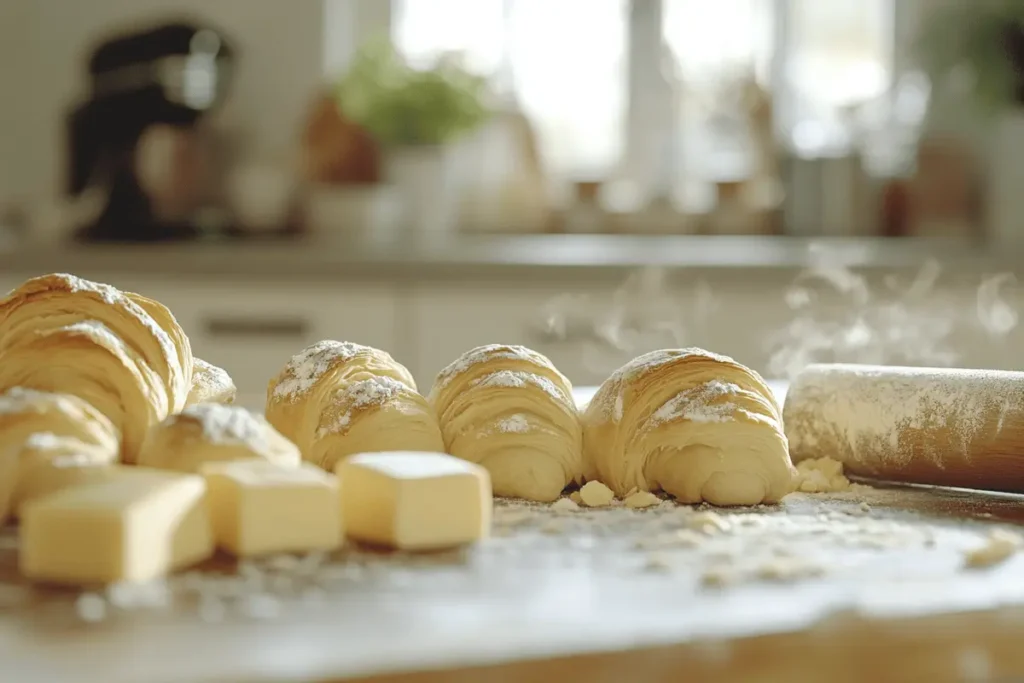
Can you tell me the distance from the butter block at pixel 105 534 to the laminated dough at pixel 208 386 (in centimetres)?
27

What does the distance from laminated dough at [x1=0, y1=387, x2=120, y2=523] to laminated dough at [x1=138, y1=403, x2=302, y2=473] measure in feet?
0.09

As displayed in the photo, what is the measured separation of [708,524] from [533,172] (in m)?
2.40

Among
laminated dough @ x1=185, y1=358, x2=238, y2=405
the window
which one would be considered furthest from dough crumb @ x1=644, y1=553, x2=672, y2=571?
the window

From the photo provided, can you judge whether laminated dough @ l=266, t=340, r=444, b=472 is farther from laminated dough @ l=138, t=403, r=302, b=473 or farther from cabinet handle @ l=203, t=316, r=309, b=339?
cabinet handle @ l=203, t=316, r=309, b=339

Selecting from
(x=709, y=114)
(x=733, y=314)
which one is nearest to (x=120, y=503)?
(x=733, y=314)

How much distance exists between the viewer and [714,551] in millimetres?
605

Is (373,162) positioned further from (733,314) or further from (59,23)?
(733,314)

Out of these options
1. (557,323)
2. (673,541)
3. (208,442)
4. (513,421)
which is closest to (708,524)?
(673,541)

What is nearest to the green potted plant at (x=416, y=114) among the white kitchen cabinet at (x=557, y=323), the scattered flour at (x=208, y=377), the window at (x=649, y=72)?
the window at (x=649, y=72)

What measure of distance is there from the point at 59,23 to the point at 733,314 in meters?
1.72

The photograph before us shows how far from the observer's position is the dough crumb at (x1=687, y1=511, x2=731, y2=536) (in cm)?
65

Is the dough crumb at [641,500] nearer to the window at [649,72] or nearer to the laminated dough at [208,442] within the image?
the laminated dough at [208,442]

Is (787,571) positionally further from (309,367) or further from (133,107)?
(133,107)

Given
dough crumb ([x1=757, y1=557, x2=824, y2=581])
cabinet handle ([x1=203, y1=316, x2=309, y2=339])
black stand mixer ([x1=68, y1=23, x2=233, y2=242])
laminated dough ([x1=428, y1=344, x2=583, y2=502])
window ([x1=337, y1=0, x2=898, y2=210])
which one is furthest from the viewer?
window ([x1=337, y1=0, x2=898, y2=210])
